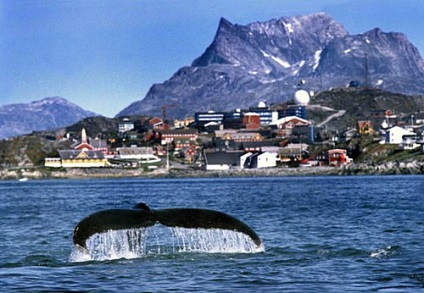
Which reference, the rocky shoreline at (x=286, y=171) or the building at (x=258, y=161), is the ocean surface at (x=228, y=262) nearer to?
the rocky shoreline at (x=286, y=171)

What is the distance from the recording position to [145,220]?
1942 cm

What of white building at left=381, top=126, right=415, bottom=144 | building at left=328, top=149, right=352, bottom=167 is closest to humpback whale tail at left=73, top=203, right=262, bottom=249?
building at left=328, top=149, right=352, bottom=167

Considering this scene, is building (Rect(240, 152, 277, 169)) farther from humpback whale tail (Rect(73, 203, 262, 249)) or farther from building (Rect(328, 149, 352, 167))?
humpback whale tail (Rect(73, 203, 262, 249))

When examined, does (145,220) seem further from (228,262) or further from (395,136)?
(395,136)

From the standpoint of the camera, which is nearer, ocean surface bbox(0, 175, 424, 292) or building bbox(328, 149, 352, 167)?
ocean surface bbox(0, 175, 424, 292)

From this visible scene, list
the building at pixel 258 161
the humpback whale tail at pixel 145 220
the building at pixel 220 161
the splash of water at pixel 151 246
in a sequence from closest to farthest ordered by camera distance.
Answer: the humpback whale tail at pixel 145 220, the splash of water at pixel 151 246, the building at pixel 258 161, the building at pixel 220 161

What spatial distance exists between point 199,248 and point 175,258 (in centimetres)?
191

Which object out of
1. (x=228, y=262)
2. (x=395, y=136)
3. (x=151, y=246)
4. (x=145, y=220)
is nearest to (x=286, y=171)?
(x=395, y=136)

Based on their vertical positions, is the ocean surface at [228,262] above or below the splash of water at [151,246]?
below

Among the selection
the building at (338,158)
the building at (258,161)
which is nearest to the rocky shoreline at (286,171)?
the building at (338,158)

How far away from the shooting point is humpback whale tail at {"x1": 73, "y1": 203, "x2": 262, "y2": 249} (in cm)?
1891

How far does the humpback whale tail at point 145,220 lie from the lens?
1891 cm

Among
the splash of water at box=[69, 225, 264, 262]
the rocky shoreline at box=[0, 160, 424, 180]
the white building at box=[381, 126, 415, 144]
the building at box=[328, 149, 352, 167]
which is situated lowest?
the splash of water at box=[69, 225, 264, 262]

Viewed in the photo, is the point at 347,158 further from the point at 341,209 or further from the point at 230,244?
the point at 230,244
